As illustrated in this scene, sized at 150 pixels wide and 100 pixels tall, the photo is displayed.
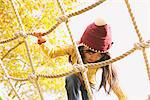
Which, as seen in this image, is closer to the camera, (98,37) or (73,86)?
(98,37)

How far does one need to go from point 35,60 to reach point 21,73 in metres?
0.40

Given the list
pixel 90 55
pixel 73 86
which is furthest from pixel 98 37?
pixel 73 86

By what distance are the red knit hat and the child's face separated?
0.04 m

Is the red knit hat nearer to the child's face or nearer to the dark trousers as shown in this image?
the child's face

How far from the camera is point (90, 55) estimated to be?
155 cm

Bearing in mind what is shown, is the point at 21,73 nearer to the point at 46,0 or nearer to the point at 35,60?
the point at 35,60

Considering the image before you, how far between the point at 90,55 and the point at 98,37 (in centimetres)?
13

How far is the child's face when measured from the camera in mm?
1541

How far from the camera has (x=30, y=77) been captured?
3.94 feet

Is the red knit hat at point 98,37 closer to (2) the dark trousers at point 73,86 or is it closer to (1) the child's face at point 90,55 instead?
(1) the child's face at point 90,55

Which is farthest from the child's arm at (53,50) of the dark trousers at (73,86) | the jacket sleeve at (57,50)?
the dark trousers at (73,86)

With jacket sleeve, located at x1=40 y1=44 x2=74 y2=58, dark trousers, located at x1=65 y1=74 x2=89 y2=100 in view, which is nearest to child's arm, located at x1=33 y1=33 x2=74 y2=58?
jacket sleeve, located at x1=40 y1=44 x2=74 y2=58

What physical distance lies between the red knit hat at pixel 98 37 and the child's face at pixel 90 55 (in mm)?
44

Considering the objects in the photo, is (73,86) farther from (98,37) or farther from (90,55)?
(98,37)
